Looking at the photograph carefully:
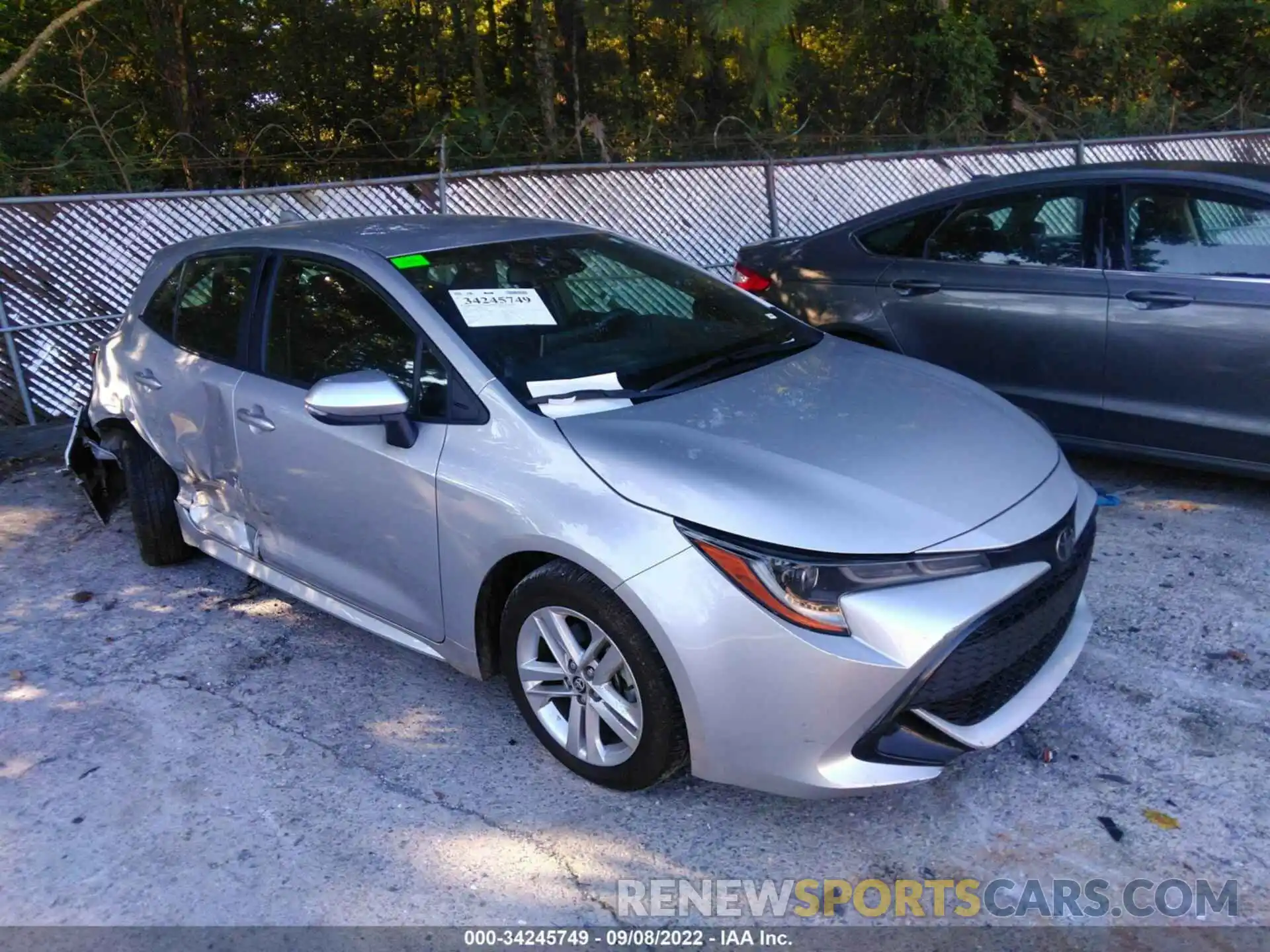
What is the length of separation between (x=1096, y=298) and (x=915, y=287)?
0.94 metres

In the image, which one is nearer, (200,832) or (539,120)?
(200,832)

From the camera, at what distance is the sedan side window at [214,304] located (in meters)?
4.26

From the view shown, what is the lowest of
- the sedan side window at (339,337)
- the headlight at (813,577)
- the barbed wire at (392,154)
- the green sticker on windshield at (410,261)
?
the headlight at (813,577)

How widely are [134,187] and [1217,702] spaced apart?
31.9 ft

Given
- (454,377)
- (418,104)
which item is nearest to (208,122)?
(418,104)

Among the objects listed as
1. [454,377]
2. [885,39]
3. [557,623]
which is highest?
[885,39]

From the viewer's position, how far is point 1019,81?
1814cm

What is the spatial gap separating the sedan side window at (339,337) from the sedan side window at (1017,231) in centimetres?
329

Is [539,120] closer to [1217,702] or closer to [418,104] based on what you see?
[418,104]

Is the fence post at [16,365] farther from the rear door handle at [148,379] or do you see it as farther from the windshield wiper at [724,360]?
the windshield wiper at [724,360]

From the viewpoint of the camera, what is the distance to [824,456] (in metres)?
3.10

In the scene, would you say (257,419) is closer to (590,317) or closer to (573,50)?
(590,317)

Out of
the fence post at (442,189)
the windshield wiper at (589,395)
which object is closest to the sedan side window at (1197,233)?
the windshield wiper at (589,395)

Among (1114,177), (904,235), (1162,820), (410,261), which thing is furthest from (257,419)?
(1114,177)
